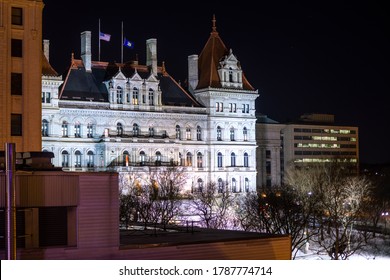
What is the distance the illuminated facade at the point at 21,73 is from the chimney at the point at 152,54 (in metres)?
53.0

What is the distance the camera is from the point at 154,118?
4050 inches

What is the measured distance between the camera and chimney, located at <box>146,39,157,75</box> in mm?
106188

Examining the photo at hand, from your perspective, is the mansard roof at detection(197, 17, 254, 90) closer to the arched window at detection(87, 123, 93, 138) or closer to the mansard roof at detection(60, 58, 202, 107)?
the mansard roof at detection(60, 58, 202, 107)

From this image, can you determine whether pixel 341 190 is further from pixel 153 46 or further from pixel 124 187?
pixel 153 46

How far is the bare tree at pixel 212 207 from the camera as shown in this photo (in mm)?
75562

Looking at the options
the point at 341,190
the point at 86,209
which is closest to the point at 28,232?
the point at 86,209

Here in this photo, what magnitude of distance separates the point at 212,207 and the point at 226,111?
21.5 meters

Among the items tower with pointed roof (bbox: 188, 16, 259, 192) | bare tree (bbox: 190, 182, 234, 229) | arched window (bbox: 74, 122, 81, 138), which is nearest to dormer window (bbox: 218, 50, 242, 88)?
tower with pointed roof (bbox: 188, 16, 259, 192)

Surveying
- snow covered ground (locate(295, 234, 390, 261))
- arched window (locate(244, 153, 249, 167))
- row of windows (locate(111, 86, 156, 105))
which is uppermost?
row of windows (locate(111, 86, 156, 105))

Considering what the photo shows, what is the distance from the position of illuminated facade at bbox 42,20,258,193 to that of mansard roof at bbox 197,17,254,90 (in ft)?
0.41

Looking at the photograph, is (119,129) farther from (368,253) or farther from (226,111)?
(368,253)

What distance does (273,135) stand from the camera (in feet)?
457

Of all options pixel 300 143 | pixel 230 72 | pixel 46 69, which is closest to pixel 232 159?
pixel 230 72
